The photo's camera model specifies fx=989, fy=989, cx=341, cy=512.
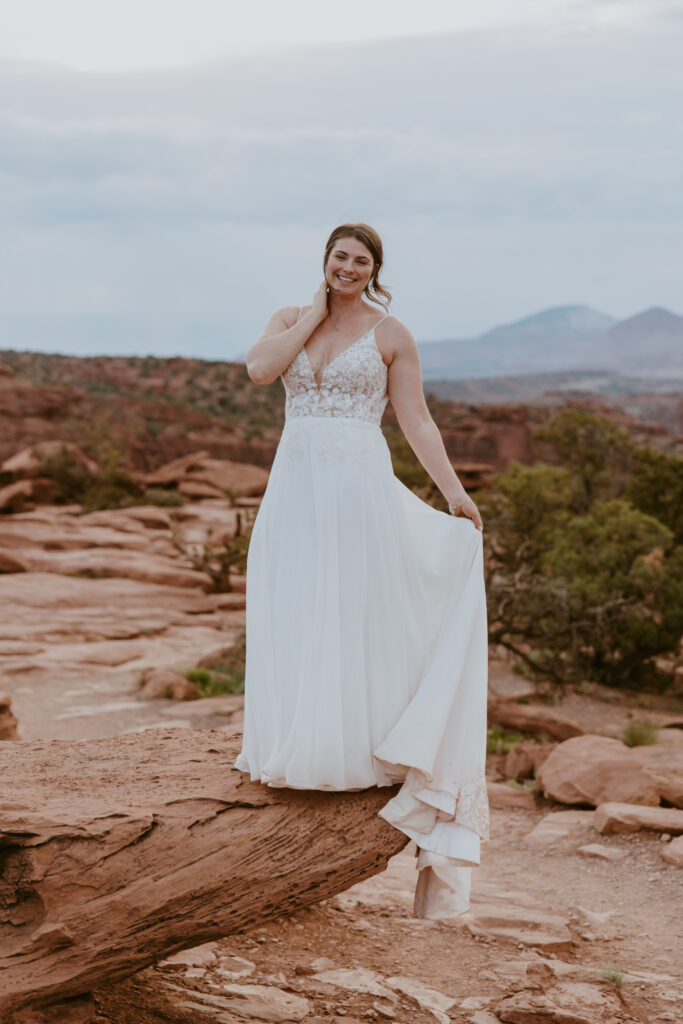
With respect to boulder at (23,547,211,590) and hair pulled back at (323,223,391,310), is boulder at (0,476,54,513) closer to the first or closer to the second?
boulder at (23,547,211,590)

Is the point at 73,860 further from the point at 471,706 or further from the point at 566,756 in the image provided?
the point at 566,756

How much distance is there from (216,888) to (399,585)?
1426mm

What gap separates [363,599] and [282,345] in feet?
3.67

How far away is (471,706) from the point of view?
4.14 m

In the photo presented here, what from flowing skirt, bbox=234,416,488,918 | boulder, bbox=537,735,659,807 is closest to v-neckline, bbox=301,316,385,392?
flowing skirt, bbox=234,416,488,918

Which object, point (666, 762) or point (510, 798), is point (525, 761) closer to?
point (510, 798)

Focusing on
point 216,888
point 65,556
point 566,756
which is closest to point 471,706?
point 216,888

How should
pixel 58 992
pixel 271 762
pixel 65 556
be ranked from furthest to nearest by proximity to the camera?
pixel 65 556, pixel 271 762, pixel 58 992

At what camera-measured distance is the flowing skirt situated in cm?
403

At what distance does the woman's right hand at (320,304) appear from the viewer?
420 centimetres

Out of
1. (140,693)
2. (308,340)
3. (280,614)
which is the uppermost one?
(308,340)

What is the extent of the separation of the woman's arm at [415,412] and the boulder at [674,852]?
11.8 ft

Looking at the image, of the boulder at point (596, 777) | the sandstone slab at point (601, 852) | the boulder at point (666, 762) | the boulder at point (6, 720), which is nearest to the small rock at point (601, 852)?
the sandstone slab at point (601, 852)

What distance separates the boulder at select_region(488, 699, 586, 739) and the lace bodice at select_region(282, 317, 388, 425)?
707cm
